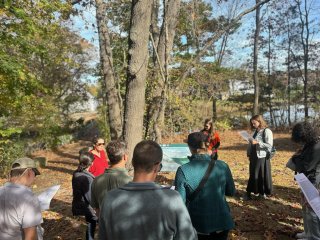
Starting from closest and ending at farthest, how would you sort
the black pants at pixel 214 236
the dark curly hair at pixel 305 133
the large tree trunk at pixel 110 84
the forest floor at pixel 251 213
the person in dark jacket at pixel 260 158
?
the black pants at pixel 214 236 → the dark curly hair at pixel 305 133 → the forest floor at pixel 251 213 → the person in dark jacket at pixel 260 158 → the large tree trunk at pixel 110 84

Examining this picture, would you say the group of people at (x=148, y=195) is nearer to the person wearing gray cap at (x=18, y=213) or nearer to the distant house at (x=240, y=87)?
the person wearing gray cap at (x=18, y=213)

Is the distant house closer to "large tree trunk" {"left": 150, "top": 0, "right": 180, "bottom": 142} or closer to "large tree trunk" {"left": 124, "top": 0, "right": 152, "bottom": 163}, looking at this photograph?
"large tree trunk" {"left": 150, "top": 0, "right": 180, "bottom": 142}

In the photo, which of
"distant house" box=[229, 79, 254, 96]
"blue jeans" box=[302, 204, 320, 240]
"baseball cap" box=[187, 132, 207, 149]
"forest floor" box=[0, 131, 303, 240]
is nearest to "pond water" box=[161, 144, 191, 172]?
"forest floor" box=[0, 131, 303, 240]

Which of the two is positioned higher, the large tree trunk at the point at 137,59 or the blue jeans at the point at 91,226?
the large tree trunk at the point at 137,59

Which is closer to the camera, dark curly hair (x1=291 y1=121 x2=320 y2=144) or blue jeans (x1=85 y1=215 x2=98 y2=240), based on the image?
dark curly hair (x1=291 y1=121 x2=320 y2=144)

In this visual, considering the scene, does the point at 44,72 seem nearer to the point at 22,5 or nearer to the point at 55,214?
the point at 22,5

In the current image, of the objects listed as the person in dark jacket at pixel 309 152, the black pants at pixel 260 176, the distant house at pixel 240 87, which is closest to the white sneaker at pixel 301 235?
the person in dark jacket at pixel 309 152

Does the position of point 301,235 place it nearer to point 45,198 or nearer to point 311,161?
point 311,161

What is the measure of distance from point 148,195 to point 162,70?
5.34 metres

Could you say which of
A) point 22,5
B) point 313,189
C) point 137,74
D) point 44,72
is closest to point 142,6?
point 137,74

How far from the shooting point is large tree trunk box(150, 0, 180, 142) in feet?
22.9

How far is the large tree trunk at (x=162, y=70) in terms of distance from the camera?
698 centimetres

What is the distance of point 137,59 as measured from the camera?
19.8ft

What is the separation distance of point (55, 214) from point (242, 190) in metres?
4.14
